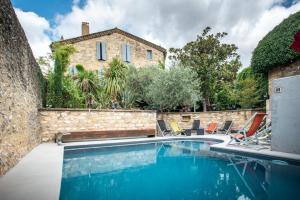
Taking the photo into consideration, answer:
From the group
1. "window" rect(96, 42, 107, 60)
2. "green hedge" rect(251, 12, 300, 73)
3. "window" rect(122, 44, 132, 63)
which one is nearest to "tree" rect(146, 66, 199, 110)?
"green hedge" rect(251, 12, 300, 73)

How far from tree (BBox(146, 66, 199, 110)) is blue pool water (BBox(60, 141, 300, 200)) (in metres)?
6.49

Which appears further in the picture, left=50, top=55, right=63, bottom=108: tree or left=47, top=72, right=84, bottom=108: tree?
left=47, top=72, right=84, bottom=108: tree

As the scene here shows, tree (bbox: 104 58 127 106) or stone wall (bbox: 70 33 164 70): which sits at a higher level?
stone wall (bbox: 70 33 164 70)

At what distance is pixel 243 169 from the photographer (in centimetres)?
567

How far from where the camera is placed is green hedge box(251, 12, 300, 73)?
1159 centimetres

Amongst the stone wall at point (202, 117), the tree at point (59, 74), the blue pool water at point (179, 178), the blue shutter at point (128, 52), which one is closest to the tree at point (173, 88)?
the stone wall at point (202, 117)

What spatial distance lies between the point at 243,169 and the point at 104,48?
17261mm

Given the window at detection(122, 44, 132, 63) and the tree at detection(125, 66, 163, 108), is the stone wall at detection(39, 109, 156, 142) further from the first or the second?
the window at detection(122, 44, 132, 63)

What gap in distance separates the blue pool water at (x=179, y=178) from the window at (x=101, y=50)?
13.9m

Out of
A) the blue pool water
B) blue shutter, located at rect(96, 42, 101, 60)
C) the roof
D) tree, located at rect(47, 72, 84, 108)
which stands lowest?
the blue pool water

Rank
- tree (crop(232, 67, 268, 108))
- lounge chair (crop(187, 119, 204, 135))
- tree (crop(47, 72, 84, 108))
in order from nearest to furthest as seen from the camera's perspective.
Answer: tree (crop(47, 72, 84, 108))
lounge chair (crop(187, 119, 204, 135))
tree (crop(232, 67, 268, 108))

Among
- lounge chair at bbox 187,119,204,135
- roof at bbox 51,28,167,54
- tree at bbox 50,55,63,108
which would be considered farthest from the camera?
roof at bbox 51,28,167,54

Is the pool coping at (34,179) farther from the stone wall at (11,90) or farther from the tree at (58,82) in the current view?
the tree at (58,82)

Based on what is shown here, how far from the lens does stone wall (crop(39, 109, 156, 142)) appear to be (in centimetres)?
978
